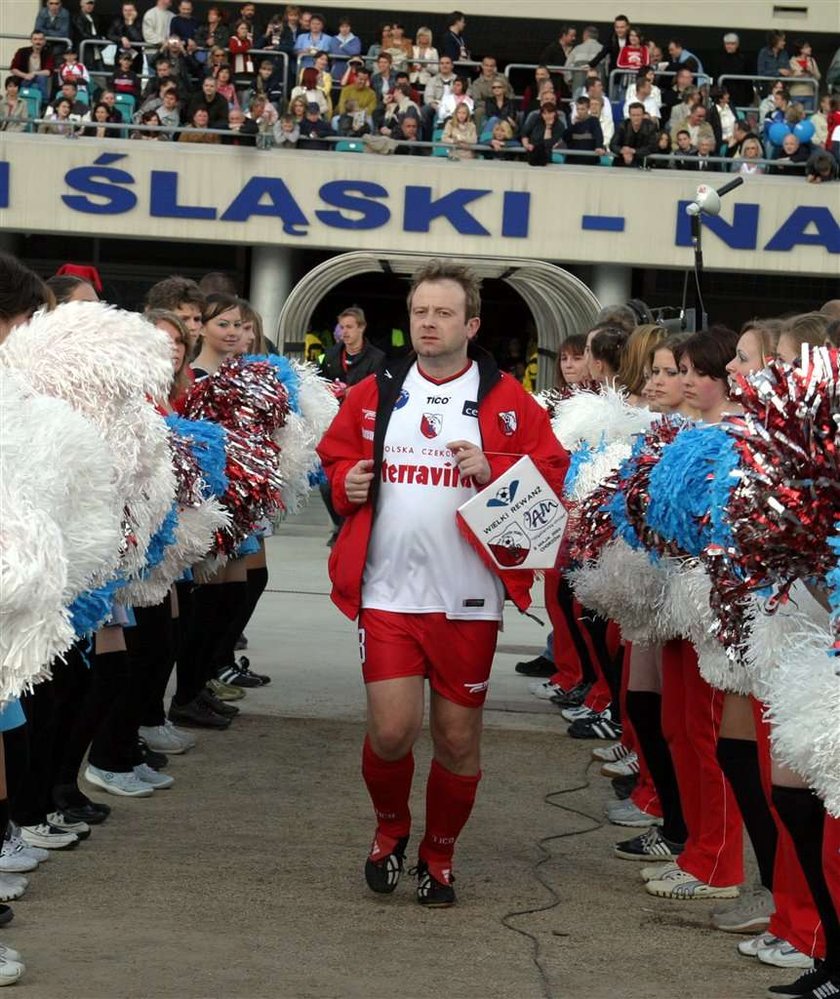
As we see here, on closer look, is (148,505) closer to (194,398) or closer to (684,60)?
(194,398)

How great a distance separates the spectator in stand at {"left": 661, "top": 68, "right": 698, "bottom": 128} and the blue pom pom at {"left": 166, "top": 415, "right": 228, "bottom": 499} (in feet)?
60.1

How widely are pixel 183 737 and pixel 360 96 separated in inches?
692

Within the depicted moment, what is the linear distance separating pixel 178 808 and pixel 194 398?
1.70 meters

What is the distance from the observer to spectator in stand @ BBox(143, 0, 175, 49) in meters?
24.9

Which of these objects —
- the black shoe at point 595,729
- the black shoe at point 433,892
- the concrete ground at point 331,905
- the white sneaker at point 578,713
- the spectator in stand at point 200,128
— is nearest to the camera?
the concrete ground at point 331,905

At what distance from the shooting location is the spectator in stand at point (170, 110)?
23.1 metres

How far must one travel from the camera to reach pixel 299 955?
4465 millimetres

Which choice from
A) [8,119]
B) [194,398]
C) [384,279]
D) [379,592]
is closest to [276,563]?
[194,398]

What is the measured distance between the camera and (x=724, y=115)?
2383 cm

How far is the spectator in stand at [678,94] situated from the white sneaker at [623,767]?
1767 centimetres

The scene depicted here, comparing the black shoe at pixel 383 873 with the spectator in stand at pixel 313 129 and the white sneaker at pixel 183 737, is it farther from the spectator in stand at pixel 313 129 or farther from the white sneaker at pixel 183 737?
Result: the spectator in stand at pixel 313 129

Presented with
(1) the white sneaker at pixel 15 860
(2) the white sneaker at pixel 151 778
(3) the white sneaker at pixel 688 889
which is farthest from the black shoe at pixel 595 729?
(1) the white sneaker at pixel 15 860

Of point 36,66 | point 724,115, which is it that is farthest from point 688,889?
point 36,66

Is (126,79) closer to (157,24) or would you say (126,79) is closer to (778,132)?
(157,24)
